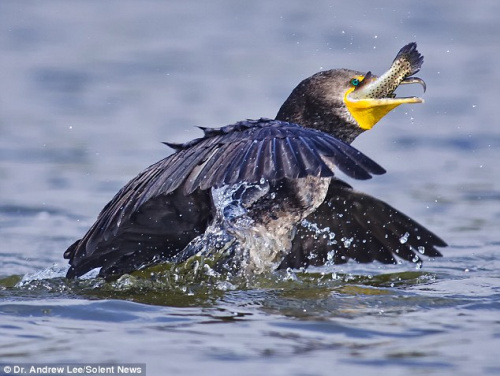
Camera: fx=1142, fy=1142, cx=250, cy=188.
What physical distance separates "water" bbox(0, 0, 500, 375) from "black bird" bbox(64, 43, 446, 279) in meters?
0.20

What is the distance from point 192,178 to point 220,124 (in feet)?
17.1

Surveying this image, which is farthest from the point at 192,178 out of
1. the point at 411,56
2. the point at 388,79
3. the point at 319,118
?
the point at 411,56

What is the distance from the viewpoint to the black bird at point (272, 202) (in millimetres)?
6043

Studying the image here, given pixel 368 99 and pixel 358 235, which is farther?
pixel 358 235

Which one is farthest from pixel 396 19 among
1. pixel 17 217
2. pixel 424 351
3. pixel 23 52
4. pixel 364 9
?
pixel 424 351

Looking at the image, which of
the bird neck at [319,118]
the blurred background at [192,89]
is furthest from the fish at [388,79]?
the blurred background at [192,89]

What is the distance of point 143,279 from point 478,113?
246 inches

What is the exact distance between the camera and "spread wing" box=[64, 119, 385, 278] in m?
5.88

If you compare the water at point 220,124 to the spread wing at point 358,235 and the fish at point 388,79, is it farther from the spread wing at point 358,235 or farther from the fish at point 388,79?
the fish at point 388,79

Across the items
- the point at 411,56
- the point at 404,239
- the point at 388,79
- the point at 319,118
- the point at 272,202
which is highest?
the point at 411,56

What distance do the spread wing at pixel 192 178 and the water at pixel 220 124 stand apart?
228mm

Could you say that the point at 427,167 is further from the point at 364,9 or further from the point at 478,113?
the point at 364,9

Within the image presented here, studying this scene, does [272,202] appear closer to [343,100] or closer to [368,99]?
[343,100]

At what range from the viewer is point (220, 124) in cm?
1131
